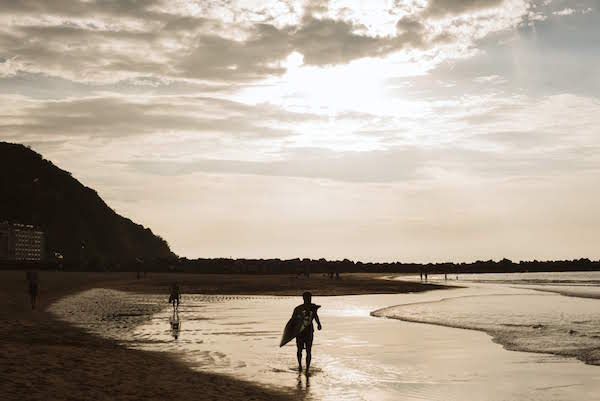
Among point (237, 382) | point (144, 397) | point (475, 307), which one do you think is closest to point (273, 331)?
point (237, 382)

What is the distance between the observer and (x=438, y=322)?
31109 millimetres

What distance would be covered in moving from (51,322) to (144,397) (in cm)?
1608

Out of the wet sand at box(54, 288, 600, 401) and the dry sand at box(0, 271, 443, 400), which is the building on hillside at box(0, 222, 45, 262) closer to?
the wet sand at box(54, 288, 600, 401)

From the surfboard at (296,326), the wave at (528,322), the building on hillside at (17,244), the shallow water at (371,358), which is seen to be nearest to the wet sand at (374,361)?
the shallow water at (371,358)

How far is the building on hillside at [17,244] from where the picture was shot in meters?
171

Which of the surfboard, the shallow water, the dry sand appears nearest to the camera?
the dry sand

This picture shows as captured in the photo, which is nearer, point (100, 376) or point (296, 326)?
point (100, 376)

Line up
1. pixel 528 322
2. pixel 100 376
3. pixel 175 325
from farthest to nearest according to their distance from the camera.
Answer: pixel 528 322 < pixel 175 325 < pixel 100 376

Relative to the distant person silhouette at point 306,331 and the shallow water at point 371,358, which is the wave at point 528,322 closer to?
the shallow water at point 371,358

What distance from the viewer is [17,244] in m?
171

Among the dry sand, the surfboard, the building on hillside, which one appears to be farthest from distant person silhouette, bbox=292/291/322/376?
the building on hillside

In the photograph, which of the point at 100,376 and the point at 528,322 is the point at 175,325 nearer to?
the point at 100,376

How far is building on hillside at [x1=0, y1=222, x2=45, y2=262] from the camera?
562 ft

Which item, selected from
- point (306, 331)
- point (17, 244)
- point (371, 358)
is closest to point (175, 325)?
point (371, 358)
